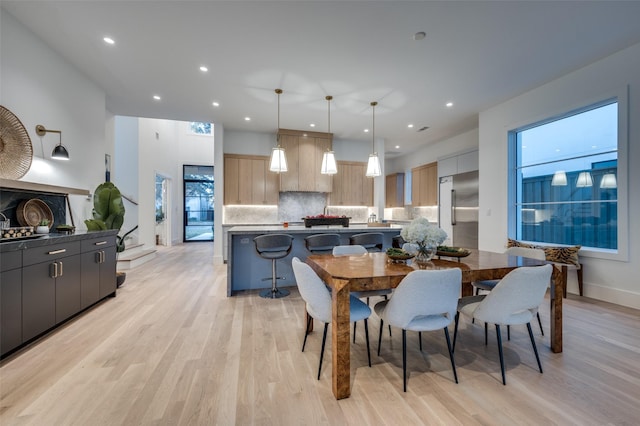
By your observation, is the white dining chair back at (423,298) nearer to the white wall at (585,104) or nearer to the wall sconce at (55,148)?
the white wall at (585,104)

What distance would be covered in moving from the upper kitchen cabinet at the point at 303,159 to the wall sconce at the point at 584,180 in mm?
4544

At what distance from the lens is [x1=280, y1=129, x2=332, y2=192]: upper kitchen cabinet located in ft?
20.3

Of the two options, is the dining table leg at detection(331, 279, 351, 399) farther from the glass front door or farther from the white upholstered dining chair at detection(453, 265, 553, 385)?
the glass front door

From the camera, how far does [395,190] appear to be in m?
8.67

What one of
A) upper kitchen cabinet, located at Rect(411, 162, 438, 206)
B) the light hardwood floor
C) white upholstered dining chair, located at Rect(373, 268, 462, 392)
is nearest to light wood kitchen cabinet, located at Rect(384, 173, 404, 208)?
upper kitchen cabinet, located at Rect(411, 162, 438, 206)

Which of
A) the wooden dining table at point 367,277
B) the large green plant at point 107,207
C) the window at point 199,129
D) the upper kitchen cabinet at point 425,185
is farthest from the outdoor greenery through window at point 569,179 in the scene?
the window at point 199,129

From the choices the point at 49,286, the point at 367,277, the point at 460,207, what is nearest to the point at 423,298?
the point at 367,277

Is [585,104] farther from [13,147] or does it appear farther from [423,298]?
[13,147]

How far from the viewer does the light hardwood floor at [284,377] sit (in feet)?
4.89

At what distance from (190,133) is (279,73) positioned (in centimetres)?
695

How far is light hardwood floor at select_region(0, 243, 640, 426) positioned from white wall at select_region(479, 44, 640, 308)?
0.56 m

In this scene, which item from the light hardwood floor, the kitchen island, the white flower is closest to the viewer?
the light hardwood floor

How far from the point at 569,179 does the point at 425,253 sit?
11.1 feet

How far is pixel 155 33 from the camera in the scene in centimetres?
279
